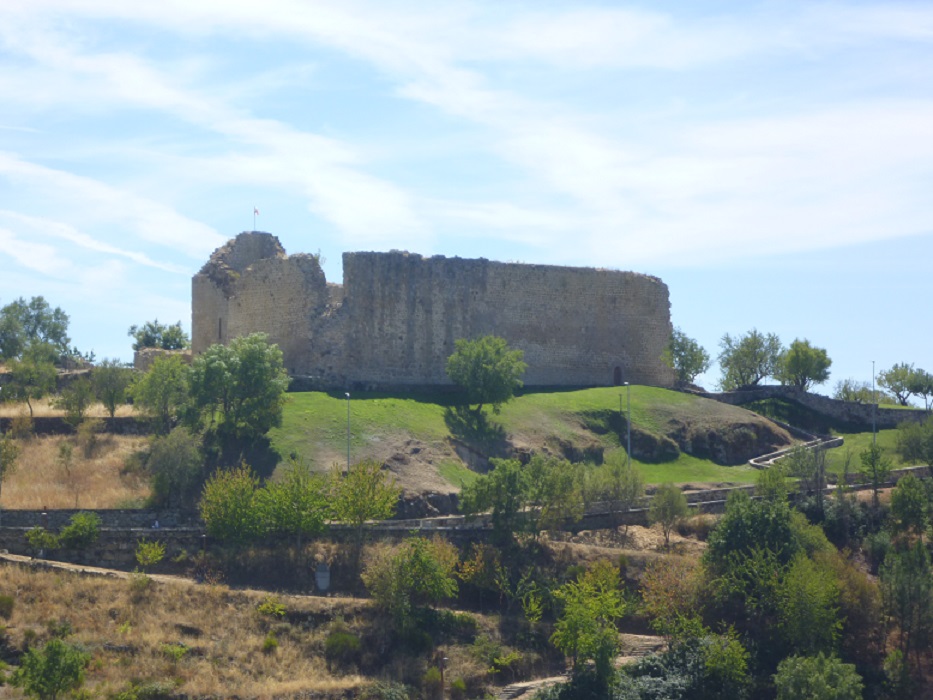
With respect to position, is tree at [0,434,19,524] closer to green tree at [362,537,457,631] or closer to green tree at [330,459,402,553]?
green tree at [330,459,402,553]

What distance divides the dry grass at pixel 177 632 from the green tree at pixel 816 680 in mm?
13430

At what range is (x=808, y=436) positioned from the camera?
235ft

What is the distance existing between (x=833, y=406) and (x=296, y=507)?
36155mm

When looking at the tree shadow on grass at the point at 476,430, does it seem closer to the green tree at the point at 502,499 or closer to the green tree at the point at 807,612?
the green tree at the point at 502,499

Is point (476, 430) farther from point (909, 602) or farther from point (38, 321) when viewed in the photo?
point (38, 321)

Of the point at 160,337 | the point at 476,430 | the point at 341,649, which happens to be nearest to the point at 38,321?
Result: the point at 160,337

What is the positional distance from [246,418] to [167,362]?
6.57m

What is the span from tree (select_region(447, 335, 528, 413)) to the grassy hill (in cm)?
101

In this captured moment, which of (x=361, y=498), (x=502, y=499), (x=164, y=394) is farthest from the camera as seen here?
(x=164, y=394)

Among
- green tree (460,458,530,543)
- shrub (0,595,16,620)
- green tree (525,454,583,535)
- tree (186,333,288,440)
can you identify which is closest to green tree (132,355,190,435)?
tree (186,333,288,440)

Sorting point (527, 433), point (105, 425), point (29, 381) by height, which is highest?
point (29, 381)

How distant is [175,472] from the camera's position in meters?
53.0

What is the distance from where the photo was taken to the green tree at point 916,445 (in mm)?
62938

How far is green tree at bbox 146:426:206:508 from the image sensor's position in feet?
174
